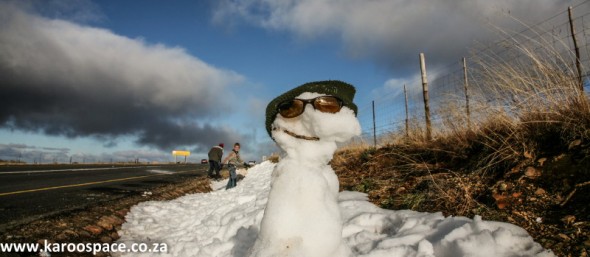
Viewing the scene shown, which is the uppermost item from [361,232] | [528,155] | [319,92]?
[319,92]

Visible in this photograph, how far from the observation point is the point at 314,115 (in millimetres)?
1826

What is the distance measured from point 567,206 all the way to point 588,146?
28.4 inches

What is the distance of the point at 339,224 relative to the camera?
185 cm

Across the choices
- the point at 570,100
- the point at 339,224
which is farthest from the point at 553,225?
the point at 339,224

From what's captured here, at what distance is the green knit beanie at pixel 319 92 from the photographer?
1896mm

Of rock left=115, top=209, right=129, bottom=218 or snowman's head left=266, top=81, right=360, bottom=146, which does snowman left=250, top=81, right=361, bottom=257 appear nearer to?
→ snowman's head left=266, top=81, right=360, bottom=146

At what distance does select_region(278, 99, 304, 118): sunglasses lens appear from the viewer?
1856 mm

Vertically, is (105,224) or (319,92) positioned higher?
(319,92)

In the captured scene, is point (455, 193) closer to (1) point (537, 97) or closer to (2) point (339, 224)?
(1) point (537, 97)

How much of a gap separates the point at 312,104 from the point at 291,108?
4.8 inches

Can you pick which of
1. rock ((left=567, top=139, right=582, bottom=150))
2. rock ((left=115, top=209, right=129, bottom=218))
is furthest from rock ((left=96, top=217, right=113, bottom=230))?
rock ((left=567, top=139, right=582, bottom=150))

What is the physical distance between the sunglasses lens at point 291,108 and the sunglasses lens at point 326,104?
9 centimetres

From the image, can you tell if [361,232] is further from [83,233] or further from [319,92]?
[83,233]

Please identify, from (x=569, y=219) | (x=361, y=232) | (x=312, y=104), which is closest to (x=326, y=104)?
(x=312, y=104)
